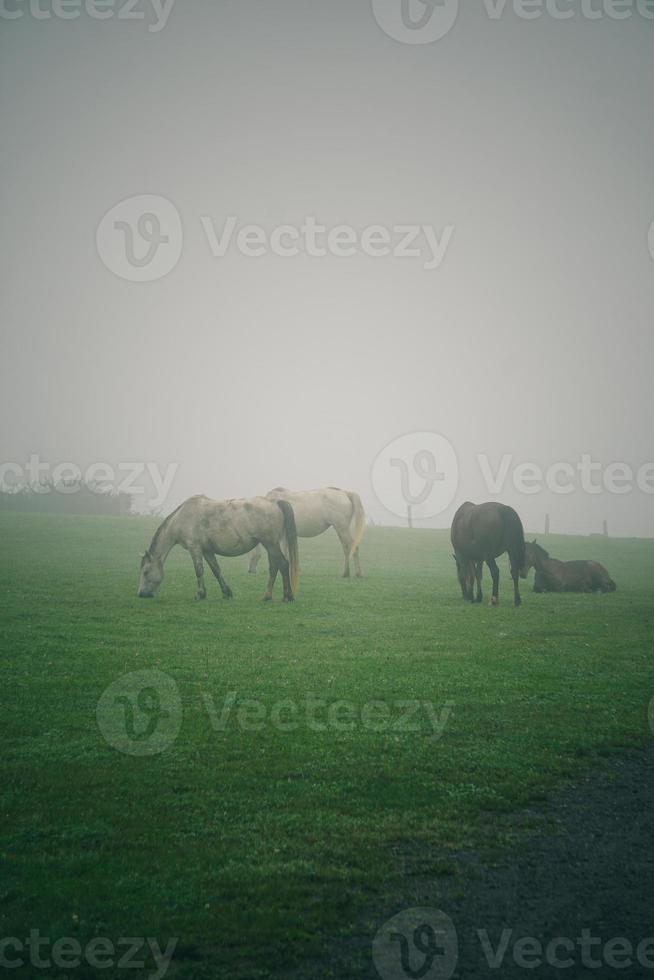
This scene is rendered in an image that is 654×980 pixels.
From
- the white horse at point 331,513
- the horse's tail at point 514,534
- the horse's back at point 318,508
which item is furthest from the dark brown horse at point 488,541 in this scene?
the horse's back at point 318,508

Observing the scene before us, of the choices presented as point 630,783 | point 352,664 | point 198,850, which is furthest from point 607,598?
point 198,850

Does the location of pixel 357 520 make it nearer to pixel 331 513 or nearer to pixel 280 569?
pixel 331 513

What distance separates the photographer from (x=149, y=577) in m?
18.6

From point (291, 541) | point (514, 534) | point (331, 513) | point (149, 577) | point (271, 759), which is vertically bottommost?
point (271, 759)

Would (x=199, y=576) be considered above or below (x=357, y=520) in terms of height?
below

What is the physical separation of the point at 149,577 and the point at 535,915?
1629 cm

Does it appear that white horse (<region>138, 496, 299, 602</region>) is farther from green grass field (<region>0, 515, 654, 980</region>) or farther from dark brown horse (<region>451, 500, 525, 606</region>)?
dark brown horse (<region>451, 500, 525, 606</region>)

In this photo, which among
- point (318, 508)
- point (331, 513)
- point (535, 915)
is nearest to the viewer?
point (535, 915)

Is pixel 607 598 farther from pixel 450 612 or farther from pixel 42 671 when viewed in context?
pixel 42 671

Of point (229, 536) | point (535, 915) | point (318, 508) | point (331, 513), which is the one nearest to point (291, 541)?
point (229, 536)

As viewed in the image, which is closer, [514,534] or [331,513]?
[514,534]

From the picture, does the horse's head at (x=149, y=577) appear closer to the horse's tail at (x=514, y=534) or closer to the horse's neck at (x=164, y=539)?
the horse's neck at (x=164, y=539)

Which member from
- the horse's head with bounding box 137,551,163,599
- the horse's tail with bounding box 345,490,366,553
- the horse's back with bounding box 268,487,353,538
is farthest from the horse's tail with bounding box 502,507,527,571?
the horse's head with bounding box 137,551,163,599

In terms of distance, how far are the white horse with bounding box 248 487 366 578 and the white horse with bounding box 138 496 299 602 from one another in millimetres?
4988
